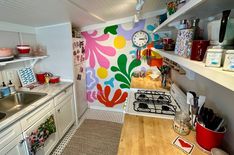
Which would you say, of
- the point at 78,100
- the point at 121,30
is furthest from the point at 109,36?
the point at 78,100

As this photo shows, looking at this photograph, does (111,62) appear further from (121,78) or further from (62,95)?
(62,95)

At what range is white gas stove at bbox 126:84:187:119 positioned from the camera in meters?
1.39

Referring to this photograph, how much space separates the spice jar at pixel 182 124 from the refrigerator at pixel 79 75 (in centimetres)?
211

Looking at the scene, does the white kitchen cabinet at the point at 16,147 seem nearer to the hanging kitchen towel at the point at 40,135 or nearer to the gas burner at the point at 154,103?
the hanging kitchen towel at the point at 40,135

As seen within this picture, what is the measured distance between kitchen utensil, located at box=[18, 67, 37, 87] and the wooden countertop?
1911mm

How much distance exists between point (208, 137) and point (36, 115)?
1760 mm

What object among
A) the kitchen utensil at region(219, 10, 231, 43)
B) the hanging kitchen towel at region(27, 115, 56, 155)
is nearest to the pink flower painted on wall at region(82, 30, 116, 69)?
the hanging kitchen towel at region(27, 115, 56, 155)

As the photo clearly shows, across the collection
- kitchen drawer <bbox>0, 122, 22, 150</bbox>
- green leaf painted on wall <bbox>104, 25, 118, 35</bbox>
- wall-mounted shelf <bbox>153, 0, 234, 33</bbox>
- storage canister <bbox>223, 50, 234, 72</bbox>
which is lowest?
kitchen drawer <bbox>0, 122, 22, 150</bbox>

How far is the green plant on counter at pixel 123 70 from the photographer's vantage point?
3162 millimetres

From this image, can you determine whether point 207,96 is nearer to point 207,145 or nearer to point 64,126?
point 207,145

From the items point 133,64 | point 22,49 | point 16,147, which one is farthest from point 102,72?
point 16,147

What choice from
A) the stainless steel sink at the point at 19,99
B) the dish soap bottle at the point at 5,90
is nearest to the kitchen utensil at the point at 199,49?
the stainless steel sink at the point at 19,99

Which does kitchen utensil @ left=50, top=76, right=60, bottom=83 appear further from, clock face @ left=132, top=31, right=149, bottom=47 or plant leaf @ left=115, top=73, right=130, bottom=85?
clock face @ left=132, top=31, right=149, bottom=47

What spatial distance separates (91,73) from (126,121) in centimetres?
232
